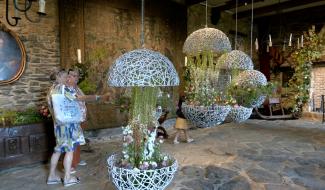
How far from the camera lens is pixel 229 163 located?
12.9ft

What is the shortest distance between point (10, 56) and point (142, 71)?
119 inches

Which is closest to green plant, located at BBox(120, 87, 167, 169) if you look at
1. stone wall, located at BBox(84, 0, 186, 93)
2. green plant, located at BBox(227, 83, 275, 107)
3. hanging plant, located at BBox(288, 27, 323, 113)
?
green plant, located at BBox(227, 83, 275, 107)

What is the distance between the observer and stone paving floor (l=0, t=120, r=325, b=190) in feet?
10.4

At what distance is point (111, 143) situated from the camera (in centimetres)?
525

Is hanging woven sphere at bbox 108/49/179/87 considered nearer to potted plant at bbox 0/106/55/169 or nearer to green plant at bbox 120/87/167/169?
green plant at bbox 120/87/167/169

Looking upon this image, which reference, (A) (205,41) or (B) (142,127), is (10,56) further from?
(B) (142,127)

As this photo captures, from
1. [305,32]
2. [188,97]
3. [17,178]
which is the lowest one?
[17,178]

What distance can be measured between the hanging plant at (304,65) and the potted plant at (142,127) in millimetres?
6849

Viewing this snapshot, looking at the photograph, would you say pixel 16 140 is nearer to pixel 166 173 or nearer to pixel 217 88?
pixel 166 173

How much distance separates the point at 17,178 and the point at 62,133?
2.78 feet

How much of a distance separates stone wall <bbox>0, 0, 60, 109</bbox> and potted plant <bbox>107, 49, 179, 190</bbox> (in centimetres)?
280

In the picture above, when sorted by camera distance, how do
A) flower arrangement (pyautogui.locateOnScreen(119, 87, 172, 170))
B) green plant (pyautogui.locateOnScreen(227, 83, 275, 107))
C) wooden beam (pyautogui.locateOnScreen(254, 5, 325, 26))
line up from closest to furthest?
flower arrangement (pyautogui.locateOnScreen(119, 87, 172, 170)), green plant (pyautogui.locateOnScreen(227, 83, 275, 107)), wooden beam (pyautogui.locateOnScreen(254, 5, 325, 26))

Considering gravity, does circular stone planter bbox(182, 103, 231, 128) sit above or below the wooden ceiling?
below

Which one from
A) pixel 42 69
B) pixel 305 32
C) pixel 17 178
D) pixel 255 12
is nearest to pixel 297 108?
pixel 305 32
